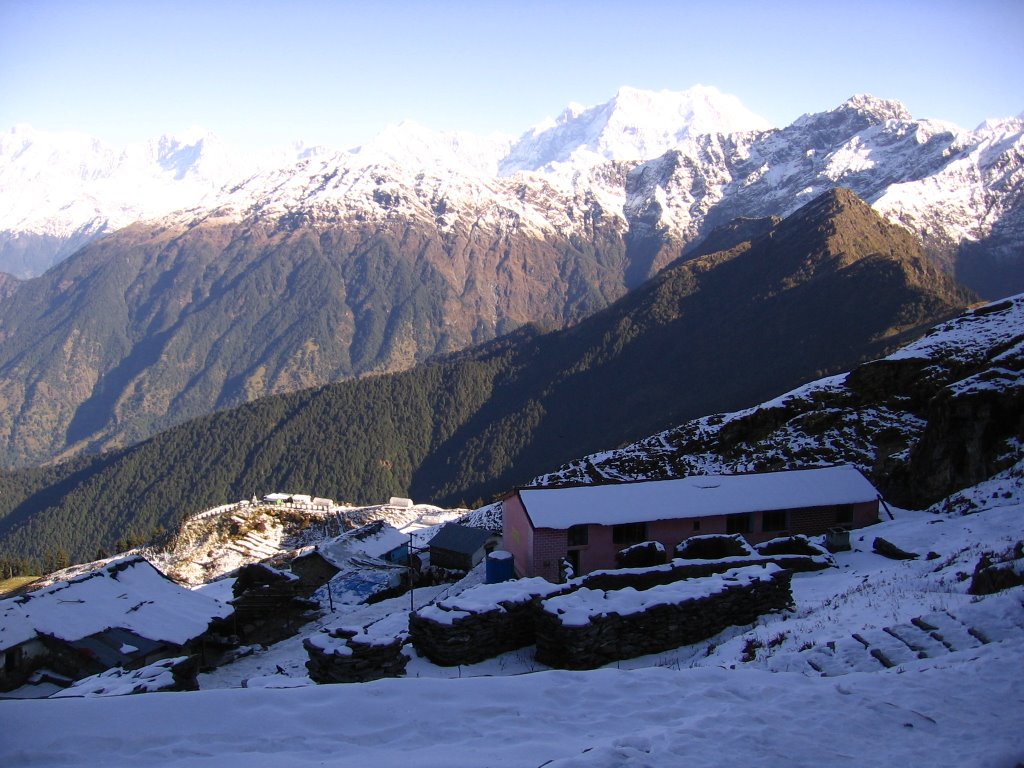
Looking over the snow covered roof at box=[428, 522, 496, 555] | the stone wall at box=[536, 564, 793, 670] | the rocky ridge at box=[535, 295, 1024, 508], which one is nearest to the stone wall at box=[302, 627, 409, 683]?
the stone wall at box=[536, 564, 793, 670]

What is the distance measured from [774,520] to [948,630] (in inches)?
770

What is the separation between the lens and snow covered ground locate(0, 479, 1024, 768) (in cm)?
985

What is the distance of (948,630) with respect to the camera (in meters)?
13.7

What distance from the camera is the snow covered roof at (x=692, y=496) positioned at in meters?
31.1

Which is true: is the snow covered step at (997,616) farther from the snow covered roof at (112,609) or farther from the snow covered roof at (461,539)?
the snow covered roof at (461,539)

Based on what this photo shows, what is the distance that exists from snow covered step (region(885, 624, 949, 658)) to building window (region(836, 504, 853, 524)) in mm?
20129

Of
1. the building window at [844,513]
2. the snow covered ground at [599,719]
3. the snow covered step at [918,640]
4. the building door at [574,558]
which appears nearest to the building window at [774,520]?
the building window at [844,513]

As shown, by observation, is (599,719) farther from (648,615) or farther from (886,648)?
(648,615)

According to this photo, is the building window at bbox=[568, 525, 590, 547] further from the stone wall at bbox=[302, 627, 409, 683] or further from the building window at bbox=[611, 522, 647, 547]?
the stone wall at bbox=[302, 627, 409, 683]

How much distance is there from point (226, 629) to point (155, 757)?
867 inches

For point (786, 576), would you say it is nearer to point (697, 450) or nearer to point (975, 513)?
point (975, 513)

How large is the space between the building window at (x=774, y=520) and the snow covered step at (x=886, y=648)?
18.8 metres

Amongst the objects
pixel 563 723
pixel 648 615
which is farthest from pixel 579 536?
pixel 563 723

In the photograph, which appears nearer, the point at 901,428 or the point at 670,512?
the point at 670,512
